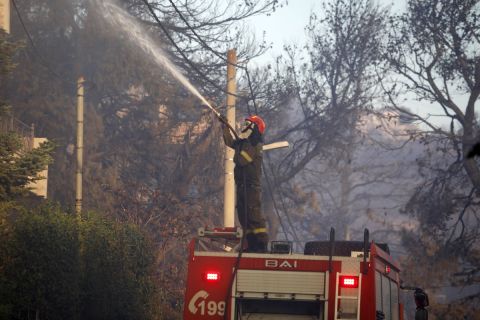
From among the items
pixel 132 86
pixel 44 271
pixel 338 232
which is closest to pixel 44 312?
pixel 44 271

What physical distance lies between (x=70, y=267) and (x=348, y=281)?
893 centimetres

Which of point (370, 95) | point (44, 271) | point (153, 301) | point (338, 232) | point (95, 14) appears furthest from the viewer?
point (338, 232)

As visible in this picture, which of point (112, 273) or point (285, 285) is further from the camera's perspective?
point (112, 273)

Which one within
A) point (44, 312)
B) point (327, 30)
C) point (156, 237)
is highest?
point (327, 30)

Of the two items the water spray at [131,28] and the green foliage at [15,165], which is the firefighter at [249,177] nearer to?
the green foliage at [15,165]

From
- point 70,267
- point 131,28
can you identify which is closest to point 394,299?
point 70,267

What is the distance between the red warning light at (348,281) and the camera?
10180 millimetres

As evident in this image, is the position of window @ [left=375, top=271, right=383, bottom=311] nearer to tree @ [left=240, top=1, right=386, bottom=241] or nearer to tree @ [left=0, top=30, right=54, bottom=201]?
tree @ [left=0, top=30, right=54, bottom=201]

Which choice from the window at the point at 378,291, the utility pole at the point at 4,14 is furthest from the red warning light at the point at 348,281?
the utility pole at the point at 4,14

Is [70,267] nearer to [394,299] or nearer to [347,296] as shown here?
[394,299]

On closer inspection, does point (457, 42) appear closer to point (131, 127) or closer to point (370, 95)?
point (370, 95)

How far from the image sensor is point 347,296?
10.2 m

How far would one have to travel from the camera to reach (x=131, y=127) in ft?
114

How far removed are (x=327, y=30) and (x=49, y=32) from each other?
1292 centimetres
